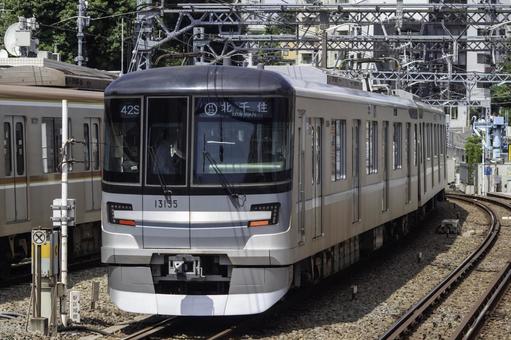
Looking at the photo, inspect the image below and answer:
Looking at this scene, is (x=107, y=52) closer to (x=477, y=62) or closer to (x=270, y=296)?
(x=270, y=296)

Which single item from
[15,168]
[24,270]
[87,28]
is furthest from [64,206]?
[87,28]

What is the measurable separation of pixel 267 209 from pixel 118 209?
59.0 inches

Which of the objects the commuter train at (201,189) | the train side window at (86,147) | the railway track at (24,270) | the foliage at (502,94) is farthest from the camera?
the foliage at (502,94)

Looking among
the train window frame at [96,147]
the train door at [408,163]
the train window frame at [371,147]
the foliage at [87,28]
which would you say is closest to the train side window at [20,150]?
the train window frame at [96,147]

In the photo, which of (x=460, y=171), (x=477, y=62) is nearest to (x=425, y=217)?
(x=460, y=171)

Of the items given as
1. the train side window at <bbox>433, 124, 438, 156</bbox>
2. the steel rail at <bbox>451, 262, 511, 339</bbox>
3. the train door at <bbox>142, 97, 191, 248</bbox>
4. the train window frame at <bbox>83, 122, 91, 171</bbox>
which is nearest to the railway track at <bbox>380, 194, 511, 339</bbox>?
the steel rail at <bbox>451, 262, 511, 339</bbox>

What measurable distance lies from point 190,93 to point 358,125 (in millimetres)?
4460

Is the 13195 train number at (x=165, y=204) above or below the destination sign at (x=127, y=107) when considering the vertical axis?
below

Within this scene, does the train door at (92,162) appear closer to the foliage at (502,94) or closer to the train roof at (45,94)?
the train roof at (45,94)

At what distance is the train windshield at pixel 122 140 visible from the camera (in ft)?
34.0

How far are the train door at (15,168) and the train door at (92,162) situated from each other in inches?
78.0

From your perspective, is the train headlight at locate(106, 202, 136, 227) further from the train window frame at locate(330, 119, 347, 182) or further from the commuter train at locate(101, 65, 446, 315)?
the train window frame at locate(330, 119, 347, 182)

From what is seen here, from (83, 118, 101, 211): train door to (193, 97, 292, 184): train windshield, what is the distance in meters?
6.11

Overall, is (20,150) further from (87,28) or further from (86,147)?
(87,28)
